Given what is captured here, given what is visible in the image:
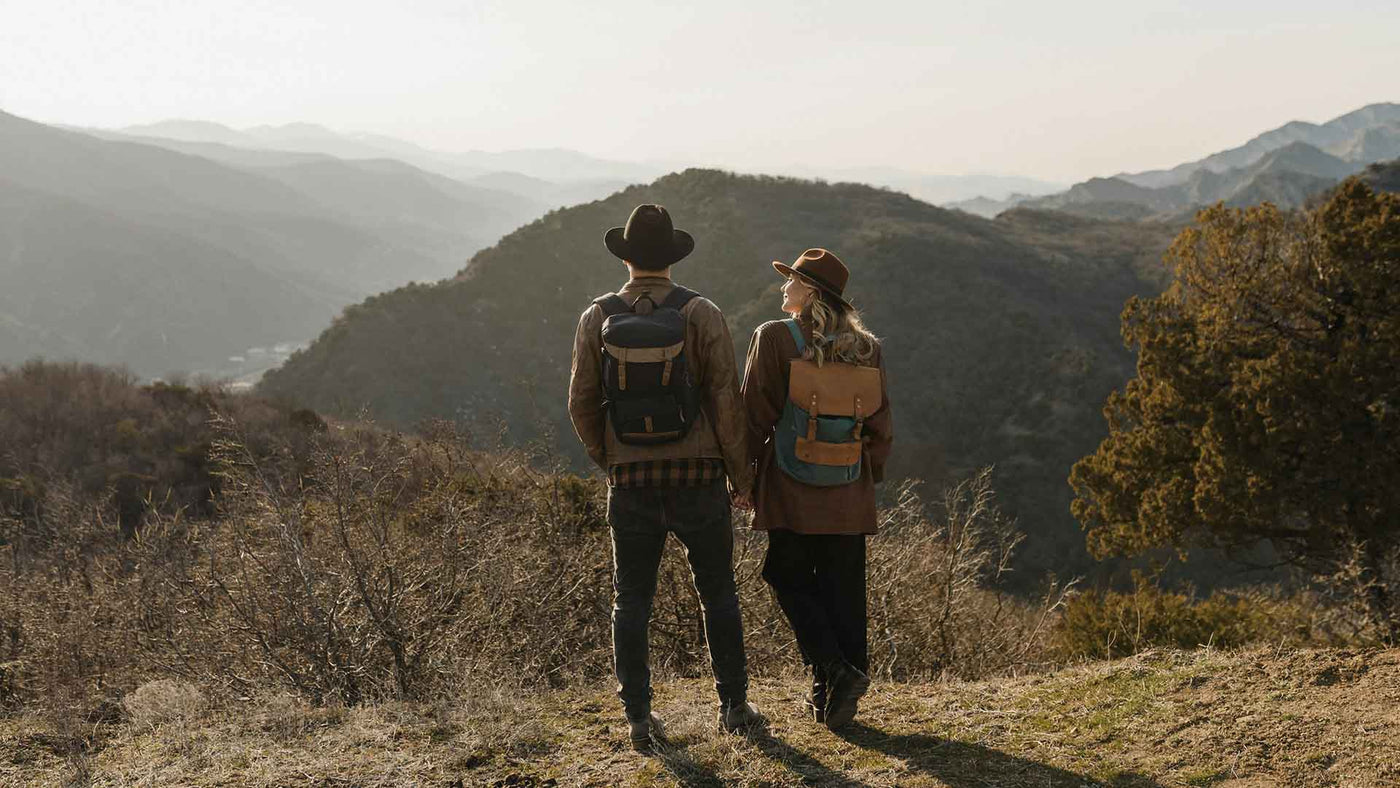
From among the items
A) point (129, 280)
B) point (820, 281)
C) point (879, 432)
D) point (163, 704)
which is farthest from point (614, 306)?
point (129, 280)

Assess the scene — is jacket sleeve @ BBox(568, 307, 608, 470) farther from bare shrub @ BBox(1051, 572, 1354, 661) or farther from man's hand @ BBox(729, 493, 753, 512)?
bare shrub @ BBox(1051, 572, 1354, 661)

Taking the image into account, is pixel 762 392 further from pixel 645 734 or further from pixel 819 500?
pixel 645 734

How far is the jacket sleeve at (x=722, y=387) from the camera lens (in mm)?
2996

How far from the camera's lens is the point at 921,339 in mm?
40719

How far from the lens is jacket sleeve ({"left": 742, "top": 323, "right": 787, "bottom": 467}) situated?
10.4 ft

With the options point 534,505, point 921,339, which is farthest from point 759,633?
point 921,339

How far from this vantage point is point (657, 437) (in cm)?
290

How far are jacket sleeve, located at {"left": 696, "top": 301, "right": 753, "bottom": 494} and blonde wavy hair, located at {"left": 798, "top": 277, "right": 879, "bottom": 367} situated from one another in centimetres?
31

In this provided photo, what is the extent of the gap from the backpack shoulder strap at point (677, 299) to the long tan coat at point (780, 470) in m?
0.29

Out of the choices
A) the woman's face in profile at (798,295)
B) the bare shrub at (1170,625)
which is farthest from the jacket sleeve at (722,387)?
the bare shrub at (1170,625)

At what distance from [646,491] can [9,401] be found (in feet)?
67.3

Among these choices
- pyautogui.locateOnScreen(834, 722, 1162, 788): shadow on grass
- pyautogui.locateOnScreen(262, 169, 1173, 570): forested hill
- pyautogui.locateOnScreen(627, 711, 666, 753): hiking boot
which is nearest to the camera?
pyautogui.locateOnScreen(834, 722, 1162, 788): shadow on grass

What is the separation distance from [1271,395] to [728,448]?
34.4ft

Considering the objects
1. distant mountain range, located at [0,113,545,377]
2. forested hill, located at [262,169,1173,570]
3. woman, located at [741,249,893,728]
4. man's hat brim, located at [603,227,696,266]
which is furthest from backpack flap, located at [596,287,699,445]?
distant mountain range, located at [0,113,545,377]
